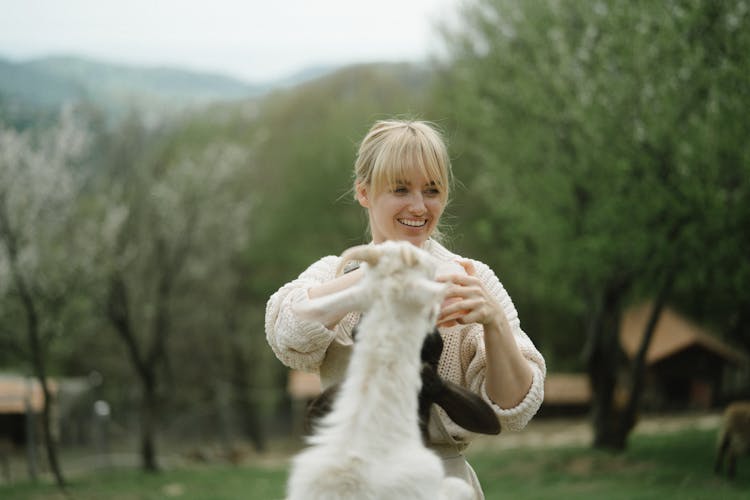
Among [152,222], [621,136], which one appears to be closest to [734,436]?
[621,136]

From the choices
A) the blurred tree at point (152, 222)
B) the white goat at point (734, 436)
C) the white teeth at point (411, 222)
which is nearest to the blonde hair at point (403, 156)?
the white teeth at point (411, 222)

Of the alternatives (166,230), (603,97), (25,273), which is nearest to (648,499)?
(603,97)

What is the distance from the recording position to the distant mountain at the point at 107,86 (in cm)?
1650

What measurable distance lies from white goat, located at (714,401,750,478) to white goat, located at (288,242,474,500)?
462 inches

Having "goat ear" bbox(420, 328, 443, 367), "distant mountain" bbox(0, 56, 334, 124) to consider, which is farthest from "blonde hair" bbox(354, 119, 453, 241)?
"distant mountain" bbox(0, 56, 334, 124)

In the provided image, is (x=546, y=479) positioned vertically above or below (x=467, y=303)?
below

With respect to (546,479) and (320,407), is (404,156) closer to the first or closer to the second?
(320,407)

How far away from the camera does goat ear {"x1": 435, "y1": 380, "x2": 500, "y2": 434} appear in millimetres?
2611

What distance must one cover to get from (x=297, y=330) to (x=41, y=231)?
14.8 meters

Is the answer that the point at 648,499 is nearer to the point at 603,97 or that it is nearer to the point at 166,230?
the point at 603,97

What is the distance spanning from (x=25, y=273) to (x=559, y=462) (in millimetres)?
10271

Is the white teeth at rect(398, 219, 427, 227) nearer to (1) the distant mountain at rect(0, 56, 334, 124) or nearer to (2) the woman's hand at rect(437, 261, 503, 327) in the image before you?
(2) the woman's hand at rect(437, 261, 503, 327)

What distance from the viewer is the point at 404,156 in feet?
9.87

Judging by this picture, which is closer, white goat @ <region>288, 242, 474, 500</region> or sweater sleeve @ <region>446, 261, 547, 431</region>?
white goat @ <region>288, 242, 474, 500</region>
